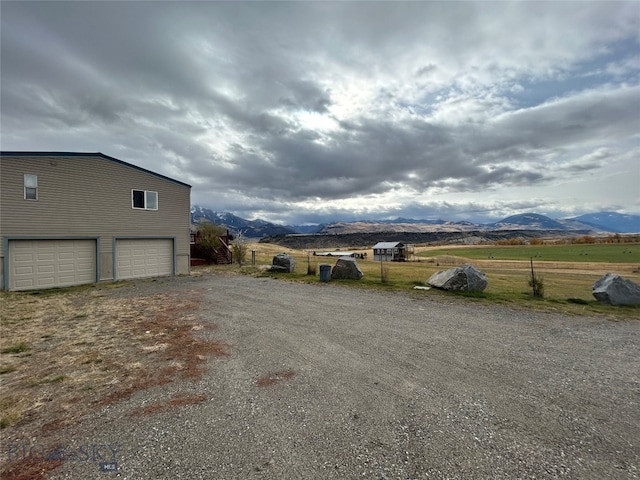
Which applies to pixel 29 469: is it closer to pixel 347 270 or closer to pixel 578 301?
pixel 347 270

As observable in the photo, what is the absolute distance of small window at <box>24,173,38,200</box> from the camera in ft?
48.2

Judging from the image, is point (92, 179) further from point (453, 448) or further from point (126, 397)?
point (453, 448)

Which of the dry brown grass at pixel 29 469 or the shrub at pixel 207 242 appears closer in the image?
the dry brown grass at pixel 29 469

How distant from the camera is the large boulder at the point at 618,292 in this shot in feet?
33.3

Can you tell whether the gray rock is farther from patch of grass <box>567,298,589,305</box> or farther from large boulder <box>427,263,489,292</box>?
patch of grass <box>567,298,589,305</box>

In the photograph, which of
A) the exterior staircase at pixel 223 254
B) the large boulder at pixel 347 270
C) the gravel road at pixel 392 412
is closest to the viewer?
the gravel road at pixel 392 412

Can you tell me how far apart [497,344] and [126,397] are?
6680 mm

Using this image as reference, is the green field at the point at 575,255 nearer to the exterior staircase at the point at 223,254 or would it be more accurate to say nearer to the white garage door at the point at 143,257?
the exterior staircase at the point at 223,254

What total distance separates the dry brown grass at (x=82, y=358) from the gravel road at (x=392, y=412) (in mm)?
460

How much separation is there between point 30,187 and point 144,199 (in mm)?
5029

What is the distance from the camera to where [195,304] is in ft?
34.8

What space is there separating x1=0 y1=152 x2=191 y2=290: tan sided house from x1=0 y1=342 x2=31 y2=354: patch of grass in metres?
10.8

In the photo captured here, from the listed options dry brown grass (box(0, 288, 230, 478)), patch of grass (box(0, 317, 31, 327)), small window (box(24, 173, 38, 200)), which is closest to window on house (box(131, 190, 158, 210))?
small window (box(24, 173, 38, 200))

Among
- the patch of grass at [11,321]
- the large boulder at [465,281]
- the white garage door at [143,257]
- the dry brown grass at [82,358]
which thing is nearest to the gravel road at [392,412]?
the dry brown grass at [82,358]
